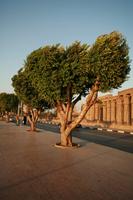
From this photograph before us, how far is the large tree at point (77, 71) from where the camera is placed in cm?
1416

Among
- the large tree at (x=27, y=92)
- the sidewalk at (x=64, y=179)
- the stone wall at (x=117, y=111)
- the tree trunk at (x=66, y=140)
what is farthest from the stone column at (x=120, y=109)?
the sidewalk at (x=64, y=179)

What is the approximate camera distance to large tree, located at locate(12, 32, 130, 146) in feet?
46.4

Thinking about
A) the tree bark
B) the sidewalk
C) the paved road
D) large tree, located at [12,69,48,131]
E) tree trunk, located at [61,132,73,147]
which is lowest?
the paved road

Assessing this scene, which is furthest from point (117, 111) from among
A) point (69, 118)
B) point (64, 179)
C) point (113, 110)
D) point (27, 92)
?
point (64, 179)

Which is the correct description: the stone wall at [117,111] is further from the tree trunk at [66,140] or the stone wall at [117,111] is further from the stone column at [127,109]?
the tree trunk at [66,140]

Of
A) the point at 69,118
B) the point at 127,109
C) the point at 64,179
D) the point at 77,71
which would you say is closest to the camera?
the point at 64,179

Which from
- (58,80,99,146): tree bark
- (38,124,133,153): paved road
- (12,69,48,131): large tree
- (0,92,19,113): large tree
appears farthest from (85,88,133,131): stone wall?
(58,80,99,146): tree bark

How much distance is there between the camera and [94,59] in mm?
14305

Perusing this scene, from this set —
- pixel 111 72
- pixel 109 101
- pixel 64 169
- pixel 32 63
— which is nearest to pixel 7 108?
pixel 109 101

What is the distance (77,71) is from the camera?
14945 millimetres

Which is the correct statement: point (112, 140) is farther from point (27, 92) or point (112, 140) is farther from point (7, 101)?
point (7, 101)

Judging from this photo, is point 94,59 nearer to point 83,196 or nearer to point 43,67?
point 43,67

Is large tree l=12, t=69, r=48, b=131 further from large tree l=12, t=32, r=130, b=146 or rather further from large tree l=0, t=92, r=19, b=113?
large tree l=0, t=92, r=19, b=113

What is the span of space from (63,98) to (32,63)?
3144 mm
